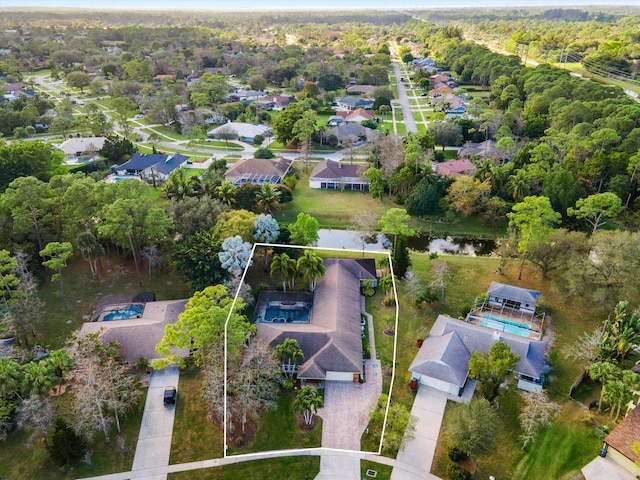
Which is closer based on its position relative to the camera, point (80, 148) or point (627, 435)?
point (627, 435)

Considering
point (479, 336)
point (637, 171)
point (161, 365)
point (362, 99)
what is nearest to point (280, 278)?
point (161, 365)

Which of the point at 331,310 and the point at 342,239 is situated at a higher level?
the point at 331,310

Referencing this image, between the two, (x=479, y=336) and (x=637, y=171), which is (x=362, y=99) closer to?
(x=637, y=171)

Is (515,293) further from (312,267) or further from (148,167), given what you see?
(148,167)

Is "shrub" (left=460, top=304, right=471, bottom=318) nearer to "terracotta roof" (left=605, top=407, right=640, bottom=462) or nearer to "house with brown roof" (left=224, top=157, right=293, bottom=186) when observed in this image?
"terracotta roof" (left=605, top=407, right=640, bottom=462)

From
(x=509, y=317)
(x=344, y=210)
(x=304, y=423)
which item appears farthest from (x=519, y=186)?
(x=304, y=423)

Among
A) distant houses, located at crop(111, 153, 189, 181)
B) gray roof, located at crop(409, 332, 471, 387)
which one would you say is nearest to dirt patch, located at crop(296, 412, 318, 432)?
gray roof, located at crop(409, 332, 471, 387)

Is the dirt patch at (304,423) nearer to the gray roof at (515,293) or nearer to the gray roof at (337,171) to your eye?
the gray roof at (515,293)
